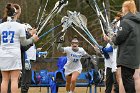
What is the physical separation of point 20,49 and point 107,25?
2.14m

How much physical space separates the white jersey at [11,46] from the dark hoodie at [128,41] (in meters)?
1.72

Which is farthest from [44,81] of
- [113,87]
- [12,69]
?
[12,69]

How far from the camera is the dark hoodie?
877 centimetres

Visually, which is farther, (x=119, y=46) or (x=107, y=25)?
(x=107, y=25)

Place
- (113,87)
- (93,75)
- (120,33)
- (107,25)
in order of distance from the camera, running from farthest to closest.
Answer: (93,75)
(113,87)
(107,25)
(120,33)

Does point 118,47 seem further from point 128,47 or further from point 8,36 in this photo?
point 8,36

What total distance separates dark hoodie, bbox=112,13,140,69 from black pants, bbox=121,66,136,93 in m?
0.09

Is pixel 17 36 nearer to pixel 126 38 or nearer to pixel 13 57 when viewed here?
pixel 13 57

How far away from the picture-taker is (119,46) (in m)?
8.98

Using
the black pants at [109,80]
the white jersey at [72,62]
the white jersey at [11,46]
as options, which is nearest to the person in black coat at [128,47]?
the white jersey at [11,46]

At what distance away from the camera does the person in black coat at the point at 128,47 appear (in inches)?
346

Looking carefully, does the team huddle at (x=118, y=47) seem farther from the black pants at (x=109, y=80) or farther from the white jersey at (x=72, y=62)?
the white jersey at (x=72, y=62)

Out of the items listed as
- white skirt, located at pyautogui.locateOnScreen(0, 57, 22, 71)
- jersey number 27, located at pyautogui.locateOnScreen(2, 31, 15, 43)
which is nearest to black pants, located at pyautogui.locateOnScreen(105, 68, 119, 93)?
white skirt, located at pyautogui.locateOnScreen(0, 57, 22, 71)

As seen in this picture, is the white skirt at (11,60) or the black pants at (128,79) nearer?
the black pants at (128,79)
